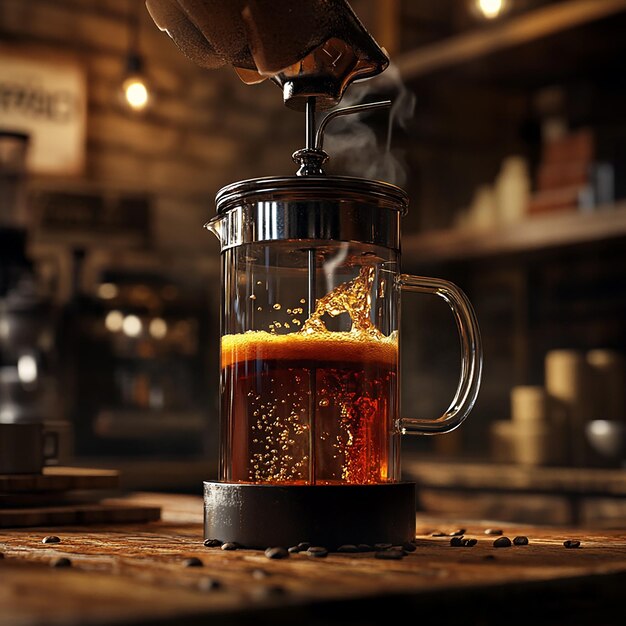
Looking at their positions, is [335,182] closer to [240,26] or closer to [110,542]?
[240,26]

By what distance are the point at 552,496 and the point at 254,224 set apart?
2.00 m

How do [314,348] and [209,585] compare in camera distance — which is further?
[314,348]

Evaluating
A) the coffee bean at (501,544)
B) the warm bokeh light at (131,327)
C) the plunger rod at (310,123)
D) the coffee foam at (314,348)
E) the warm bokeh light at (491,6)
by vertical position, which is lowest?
the coffee bean at (501,544)

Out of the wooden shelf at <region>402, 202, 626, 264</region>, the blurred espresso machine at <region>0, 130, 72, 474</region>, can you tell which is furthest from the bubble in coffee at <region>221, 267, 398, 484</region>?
the blurred espresso machine at <region>0, 130, 72, 474</region>

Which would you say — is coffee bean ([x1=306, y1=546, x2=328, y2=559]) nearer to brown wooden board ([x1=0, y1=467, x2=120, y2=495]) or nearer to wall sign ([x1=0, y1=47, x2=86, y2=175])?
brown wooden board ([x1=0, y1=467, x2=120, y2=495])

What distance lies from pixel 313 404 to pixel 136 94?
2.68 meters

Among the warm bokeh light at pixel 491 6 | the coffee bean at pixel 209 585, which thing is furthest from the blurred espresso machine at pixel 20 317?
the coffee bean at pixel 209 585

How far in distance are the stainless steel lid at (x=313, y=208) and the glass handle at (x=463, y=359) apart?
57mm

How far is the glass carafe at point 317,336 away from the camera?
0.98m

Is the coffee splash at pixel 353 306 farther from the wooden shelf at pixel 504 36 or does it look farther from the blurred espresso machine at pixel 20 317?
the blurred espresso machine at pixel 20 317

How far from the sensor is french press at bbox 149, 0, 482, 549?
962 mm

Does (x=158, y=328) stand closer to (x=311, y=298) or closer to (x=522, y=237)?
(x=522, y=237)

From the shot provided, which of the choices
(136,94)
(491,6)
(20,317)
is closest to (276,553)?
(491,6)

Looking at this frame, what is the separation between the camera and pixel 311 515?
3.08ft
